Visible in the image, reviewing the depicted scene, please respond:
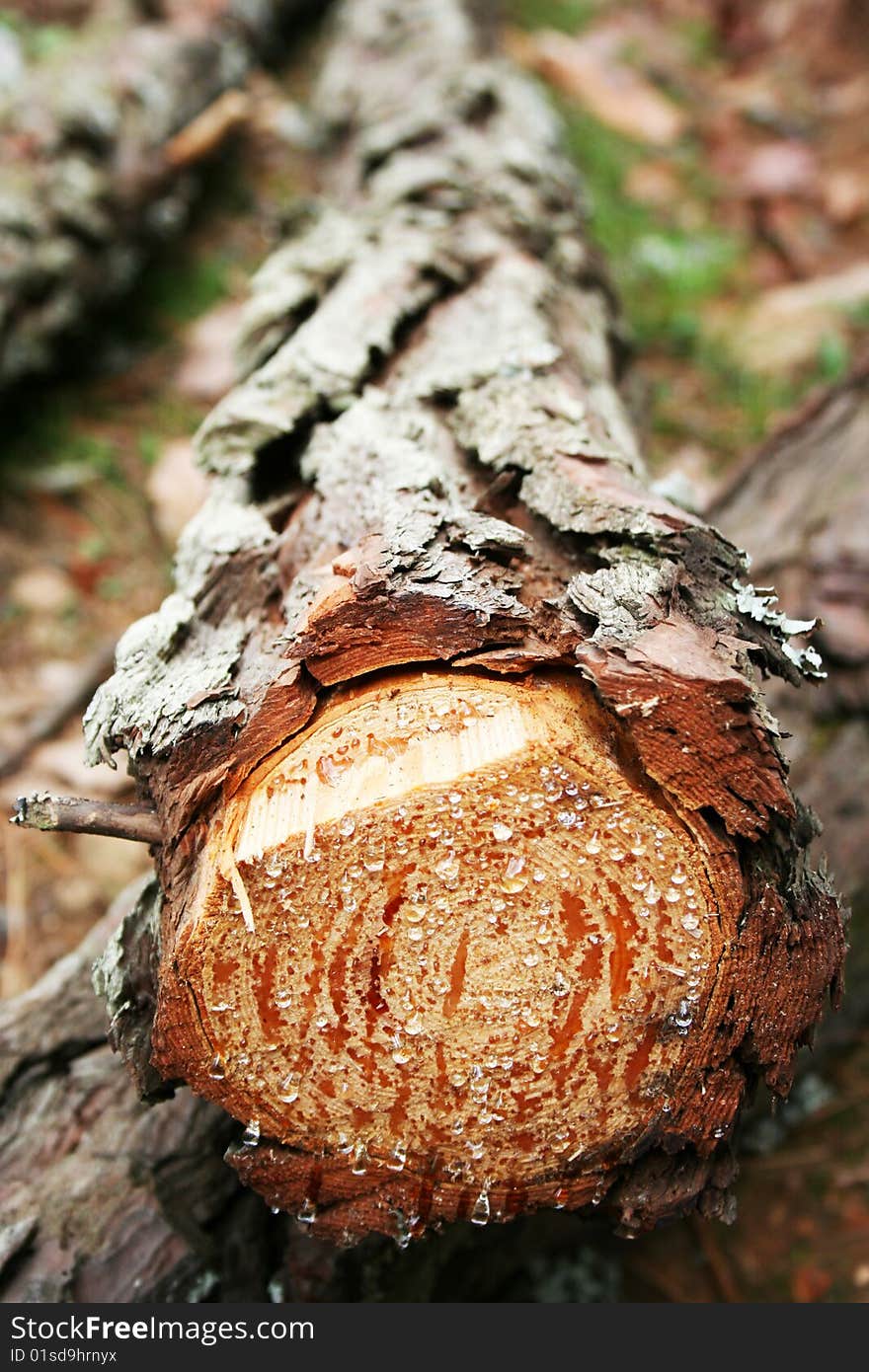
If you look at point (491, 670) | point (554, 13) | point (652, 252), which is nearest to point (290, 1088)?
point (491, 670)

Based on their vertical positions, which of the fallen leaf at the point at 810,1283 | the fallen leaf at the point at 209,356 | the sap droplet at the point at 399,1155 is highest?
the fallen leaf at the point at 209,356

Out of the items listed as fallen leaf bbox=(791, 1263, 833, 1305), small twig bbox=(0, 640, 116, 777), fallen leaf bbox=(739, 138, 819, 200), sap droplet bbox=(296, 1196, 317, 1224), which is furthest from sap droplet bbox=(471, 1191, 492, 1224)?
fallen leaf bbox=(739, 138, 819, 200)

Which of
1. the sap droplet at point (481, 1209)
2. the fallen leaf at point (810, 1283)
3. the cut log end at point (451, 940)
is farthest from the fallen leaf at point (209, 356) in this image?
the fallen leaf at point (810, 1283)

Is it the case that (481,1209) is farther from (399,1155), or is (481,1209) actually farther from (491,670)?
(491,670)

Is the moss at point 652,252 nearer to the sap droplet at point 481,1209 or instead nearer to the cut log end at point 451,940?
the cut log end at point 451,940

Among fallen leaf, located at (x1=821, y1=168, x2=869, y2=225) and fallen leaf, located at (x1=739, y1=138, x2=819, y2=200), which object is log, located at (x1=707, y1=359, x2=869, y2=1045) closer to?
fallen leaf, located at (x1=821, y1=168, x2=869, y2=225)
